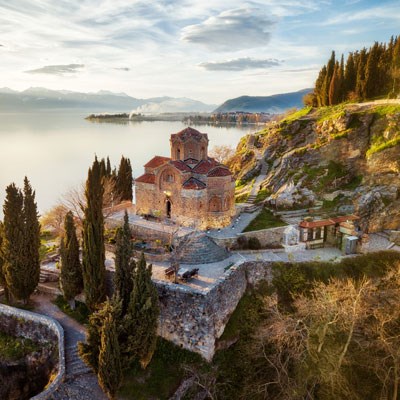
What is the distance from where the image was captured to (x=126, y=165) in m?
37.2

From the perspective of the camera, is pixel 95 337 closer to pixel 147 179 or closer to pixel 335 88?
pixel 147 179

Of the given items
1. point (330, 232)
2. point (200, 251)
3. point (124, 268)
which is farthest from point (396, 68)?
point (124, 268)

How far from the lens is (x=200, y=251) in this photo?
23297mm

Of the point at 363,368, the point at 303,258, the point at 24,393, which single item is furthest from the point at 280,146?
the point at 24,393

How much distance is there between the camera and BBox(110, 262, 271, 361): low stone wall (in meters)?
17.7

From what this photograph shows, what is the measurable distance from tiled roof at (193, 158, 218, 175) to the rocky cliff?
6.95 m

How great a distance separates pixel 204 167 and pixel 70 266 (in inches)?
509

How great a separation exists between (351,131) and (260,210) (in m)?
12.0

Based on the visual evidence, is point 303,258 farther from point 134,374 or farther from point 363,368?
point 134,374

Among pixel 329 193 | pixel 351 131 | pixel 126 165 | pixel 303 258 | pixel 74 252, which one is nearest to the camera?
pixel 74 252

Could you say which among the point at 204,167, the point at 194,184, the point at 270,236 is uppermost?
the point at 204,167

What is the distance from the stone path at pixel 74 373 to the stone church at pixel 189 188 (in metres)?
11.4

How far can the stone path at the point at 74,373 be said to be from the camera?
1546cm

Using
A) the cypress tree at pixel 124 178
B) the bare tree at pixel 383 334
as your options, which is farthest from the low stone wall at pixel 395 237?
the cypress tree at pixel 124 178
